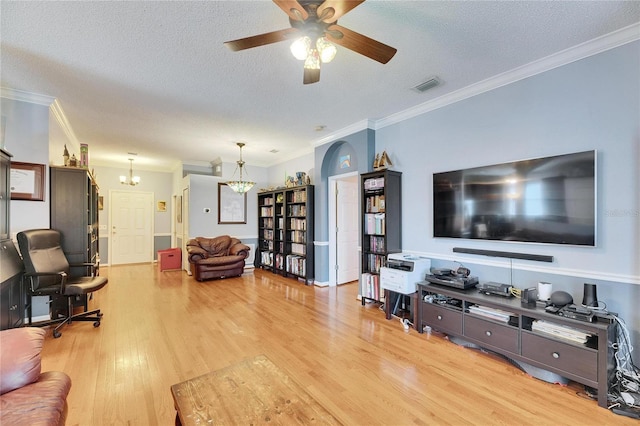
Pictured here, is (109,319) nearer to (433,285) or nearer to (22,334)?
(22,334)

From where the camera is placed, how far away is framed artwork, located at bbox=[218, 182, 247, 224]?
22.3ft

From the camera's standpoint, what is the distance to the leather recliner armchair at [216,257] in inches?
217

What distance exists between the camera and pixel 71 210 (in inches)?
142

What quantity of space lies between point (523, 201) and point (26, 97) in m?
5.58

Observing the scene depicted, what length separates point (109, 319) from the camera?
3.48 m

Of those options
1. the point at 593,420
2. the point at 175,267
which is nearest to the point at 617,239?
the point at 593,420

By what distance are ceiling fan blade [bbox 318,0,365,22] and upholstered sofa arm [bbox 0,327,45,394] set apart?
7.91 feet

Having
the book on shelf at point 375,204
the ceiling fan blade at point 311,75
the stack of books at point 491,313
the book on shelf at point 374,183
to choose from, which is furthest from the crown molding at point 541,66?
the stack of books at point 491,313

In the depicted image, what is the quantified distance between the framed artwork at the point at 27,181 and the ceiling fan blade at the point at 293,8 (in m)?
3.75

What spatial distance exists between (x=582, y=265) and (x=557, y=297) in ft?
1.34

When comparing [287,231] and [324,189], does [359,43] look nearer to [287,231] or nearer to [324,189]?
[324,189]

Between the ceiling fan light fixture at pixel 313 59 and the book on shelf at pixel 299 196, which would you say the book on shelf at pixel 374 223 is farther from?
the ceiling fan light fixture at pixel 313 59

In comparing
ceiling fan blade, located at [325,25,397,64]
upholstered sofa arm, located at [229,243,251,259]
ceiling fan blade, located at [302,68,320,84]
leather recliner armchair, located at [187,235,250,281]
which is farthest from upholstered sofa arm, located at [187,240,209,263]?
ceiling fan blade, located at [325,25,397,64]

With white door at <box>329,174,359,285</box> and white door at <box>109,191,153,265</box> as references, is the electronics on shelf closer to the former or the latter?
white door at <box>329,174,359,285</box>
